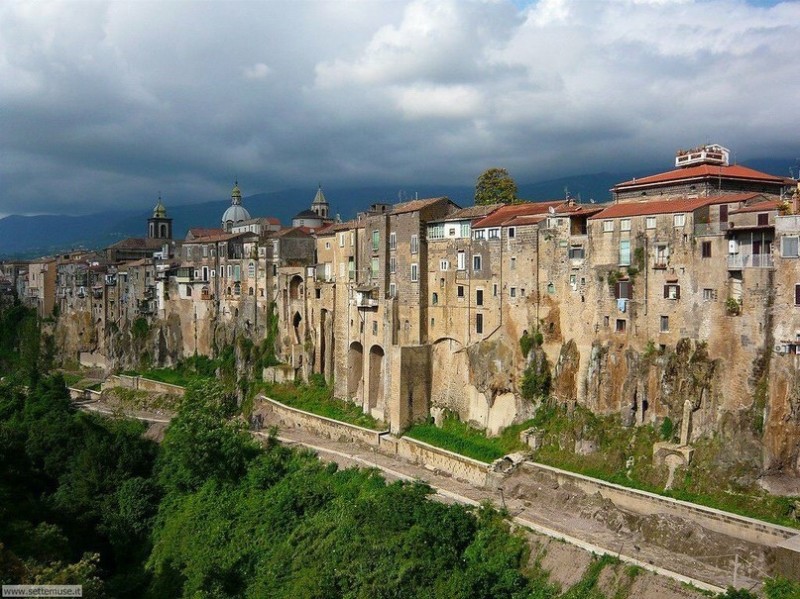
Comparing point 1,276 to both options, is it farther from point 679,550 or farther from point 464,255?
point 679,550

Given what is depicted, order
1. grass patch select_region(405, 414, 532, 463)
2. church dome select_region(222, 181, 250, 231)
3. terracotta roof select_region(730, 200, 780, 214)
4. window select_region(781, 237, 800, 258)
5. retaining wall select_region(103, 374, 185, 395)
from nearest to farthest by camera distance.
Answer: window select_region(781, 237, 800, 258), terracotta roof select_region(730, 200, 780, 214), grass patch select_region(405, 414, 532, 463), retaining wall select_region(103, 374, 185, 395), church dome select_region(222, 181, 250, 231)

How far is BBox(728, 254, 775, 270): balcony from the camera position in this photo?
102 feet

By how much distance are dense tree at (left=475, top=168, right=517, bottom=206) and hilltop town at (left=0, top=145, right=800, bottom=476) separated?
361 inches

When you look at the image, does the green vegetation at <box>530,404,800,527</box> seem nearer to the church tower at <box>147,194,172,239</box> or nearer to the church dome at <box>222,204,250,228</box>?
the church dome at <box>222,204,250,228</box>

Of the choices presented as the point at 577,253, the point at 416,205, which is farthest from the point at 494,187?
the point at 577,253

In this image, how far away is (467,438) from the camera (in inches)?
1651

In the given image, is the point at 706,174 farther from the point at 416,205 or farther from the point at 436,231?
the point at 416,205

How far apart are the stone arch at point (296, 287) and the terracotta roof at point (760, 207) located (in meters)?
34.1

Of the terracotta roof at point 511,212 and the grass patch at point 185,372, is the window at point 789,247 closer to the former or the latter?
the terracotta roof at point 511,212

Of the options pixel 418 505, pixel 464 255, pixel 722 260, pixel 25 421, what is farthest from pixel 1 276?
pixel 722 260

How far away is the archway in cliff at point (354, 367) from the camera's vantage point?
5134cm

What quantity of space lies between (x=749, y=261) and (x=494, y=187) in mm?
28742

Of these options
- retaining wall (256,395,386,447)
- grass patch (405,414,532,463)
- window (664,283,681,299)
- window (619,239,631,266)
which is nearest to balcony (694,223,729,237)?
window (664,283,681,299)

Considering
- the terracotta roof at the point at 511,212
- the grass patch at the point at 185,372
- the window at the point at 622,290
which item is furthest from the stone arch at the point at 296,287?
the window at the point at 622,290
